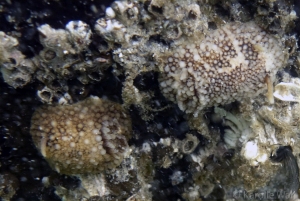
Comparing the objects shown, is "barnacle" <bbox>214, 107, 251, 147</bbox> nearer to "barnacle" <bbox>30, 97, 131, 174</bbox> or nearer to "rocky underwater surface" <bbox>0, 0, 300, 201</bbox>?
"rocky underwater surface" <bbox>0, 0, 300, 201</bbox>

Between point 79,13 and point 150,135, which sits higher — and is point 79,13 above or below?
above

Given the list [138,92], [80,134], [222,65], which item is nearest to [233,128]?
[222,65]

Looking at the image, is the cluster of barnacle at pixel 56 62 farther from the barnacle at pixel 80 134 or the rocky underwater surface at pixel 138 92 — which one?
the barnacle at pixel 80 134

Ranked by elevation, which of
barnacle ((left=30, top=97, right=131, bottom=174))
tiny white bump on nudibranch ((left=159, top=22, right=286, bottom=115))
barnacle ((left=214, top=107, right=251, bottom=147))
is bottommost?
barnacle ((left=30, top=97, right=131, bottom=174))

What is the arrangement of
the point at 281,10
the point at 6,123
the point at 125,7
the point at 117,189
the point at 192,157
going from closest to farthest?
the point at 125,7 < the point at 281,10 < the point at 6,123 < the point at 117,189 < the point at 192,157

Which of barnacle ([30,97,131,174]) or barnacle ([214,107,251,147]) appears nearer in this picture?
barnacle ([30,97,131,174])

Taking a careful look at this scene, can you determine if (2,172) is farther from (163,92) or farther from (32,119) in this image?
(163,92)

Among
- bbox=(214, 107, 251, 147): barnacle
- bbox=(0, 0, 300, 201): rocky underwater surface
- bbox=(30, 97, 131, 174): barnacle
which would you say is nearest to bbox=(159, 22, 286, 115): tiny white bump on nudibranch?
bbox=(0, 0, 300, 201): rocky underwater surface

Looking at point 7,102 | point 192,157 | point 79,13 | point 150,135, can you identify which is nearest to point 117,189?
point 150,135

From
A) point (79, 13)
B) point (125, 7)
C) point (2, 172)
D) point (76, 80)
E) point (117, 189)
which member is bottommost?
point (2, 172)
